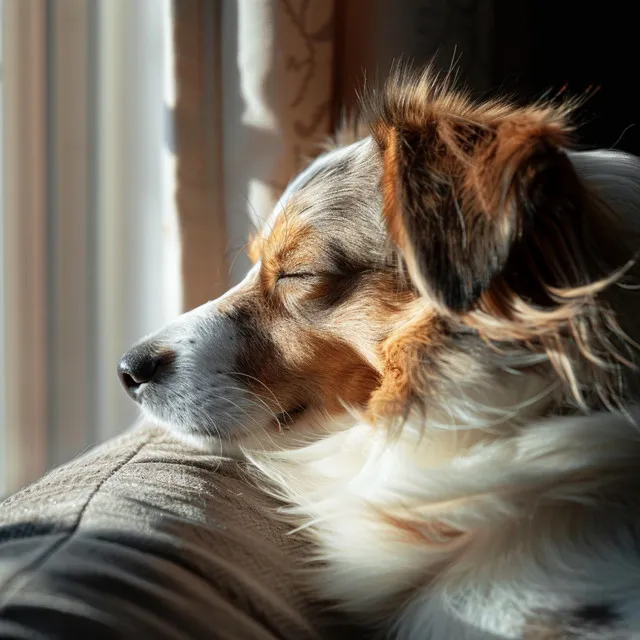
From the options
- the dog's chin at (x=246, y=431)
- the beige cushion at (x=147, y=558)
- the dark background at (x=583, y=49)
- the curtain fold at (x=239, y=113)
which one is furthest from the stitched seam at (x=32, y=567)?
the dark background at (x=583, y=49)

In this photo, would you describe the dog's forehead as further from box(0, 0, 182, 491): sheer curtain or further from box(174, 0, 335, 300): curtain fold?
box(0, 0, 182, 491): sheer curtain

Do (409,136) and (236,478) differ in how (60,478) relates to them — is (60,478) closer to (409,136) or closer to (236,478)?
(236,478)

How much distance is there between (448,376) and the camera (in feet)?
2.78

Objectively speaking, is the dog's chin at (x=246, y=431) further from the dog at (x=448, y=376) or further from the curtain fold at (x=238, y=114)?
the curtain fold at (x=238, y=114)

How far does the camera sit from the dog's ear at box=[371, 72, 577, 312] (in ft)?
2.36

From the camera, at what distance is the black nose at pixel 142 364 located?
3.43 feet

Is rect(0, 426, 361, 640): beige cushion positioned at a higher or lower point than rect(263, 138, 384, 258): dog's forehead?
lower

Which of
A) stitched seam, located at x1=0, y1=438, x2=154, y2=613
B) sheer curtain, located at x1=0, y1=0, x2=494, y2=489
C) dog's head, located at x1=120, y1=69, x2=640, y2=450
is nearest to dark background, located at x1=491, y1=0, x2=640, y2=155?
sheer curtain, located at x1=0, y1=0, x2=494, y2=489

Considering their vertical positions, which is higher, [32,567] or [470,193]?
[470,193]

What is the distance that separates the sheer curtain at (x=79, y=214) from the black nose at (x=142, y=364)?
1.62 feet

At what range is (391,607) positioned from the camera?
847 mm

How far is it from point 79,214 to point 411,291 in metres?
1.10

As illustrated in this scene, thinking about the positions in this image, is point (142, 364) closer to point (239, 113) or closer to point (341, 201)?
point (341, 201)

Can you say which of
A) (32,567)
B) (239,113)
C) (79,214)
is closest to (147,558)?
(32,567)
